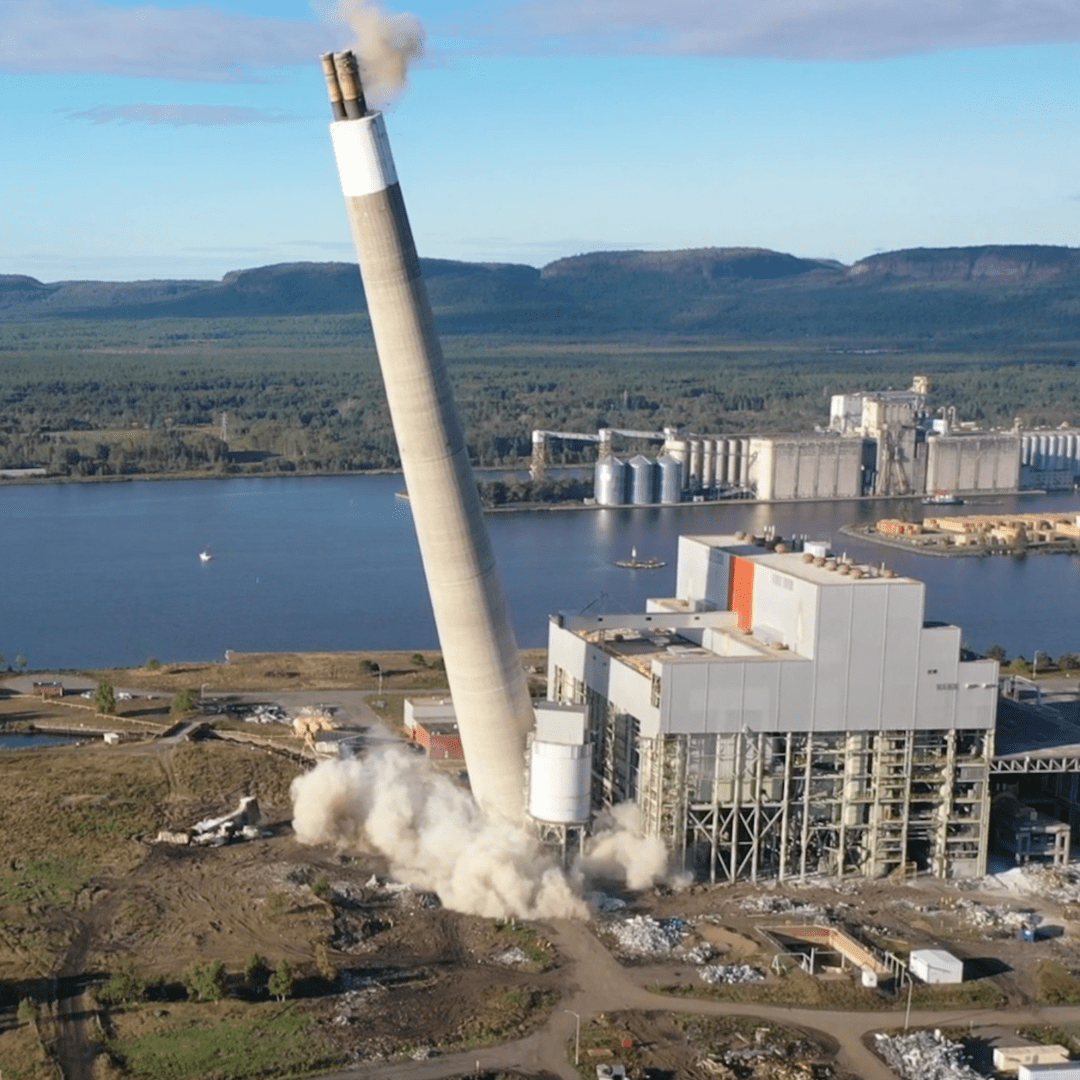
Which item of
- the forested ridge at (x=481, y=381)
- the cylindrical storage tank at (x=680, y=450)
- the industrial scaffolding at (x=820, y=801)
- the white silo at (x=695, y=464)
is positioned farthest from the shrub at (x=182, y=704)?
the forested ridge at (x=481, y=381)

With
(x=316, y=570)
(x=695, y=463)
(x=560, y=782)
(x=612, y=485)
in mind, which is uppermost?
(x=560, y=782)

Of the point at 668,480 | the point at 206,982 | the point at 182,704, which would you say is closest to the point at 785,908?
the point at 206,982

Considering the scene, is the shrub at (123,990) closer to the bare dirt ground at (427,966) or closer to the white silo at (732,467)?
the bare dirt ground at (427,966)

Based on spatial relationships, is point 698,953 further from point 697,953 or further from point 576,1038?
point 576,1038

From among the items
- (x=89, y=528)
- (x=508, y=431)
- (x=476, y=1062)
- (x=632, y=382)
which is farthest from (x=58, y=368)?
(x=476, y=1062)

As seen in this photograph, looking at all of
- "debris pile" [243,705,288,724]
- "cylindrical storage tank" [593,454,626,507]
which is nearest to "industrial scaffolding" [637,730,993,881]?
"debris pile" [243,705,288,724]

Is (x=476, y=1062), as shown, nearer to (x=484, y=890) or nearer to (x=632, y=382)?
(x=484, y=890)
